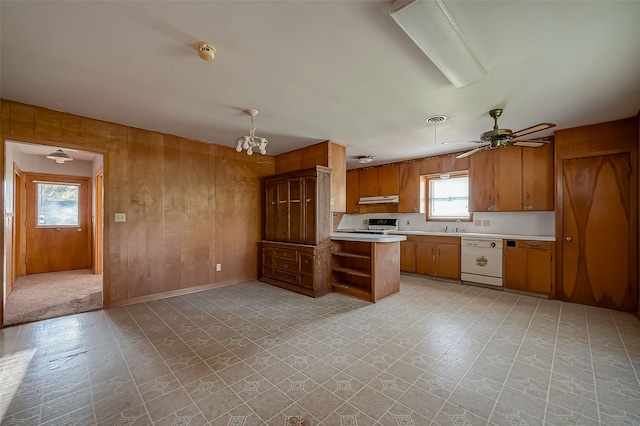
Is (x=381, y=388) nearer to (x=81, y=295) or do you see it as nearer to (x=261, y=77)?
(x=261, y=77)

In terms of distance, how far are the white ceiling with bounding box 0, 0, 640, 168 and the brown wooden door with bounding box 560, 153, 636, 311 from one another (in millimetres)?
707

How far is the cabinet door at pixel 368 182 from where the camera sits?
643 centimetres

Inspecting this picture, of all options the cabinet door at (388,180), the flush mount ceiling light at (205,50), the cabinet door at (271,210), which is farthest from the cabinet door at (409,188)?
the flush mount ceiling light at (205,50)

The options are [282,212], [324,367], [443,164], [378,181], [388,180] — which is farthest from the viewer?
[378,181]

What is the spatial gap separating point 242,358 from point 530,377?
2315 millimetres

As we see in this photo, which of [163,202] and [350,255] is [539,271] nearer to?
[350,255]

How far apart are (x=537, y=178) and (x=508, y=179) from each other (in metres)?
0.40

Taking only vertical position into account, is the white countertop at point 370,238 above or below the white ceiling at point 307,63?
below

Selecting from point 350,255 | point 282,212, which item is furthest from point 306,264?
point 282,212

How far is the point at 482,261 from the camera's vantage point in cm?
453

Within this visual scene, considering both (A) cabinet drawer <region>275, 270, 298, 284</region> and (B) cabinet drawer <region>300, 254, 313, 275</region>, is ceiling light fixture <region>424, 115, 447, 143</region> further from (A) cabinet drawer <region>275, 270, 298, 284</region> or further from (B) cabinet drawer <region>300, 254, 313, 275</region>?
(A) cabinet drawer <region>275, 270, 298, 284</region>

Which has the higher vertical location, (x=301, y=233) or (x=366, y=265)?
(x=301, y=233)

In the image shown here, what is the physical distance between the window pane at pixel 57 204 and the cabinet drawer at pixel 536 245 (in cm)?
910

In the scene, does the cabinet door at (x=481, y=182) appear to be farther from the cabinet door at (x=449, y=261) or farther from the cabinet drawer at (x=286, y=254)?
the cabinet drawer at (x=286, y=254)
